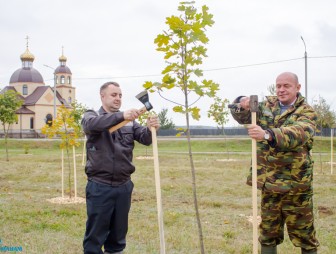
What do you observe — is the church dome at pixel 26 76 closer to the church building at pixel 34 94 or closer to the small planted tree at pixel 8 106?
the church building at pixel 34 94

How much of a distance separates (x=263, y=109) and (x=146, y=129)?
46.7 inches

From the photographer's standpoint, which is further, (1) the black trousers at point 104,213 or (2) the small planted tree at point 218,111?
(2) the small planted tree at point 218,111

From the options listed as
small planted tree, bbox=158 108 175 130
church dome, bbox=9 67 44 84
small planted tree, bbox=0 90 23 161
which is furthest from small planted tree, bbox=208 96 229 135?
church dome, bbox=9 67 44 84

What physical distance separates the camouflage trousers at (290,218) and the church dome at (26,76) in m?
67.7

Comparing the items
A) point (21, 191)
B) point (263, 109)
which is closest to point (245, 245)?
point (263, 109)

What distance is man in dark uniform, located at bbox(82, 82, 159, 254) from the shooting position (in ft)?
13.9

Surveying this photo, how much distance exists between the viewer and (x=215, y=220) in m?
7.52

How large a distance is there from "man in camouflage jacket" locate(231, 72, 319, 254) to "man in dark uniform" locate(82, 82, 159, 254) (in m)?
1.10

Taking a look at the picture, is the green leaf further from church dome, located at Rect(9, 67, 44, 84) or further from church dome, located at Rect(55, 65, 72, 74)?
church dome, located at Rect(55, 65, 72, 74)

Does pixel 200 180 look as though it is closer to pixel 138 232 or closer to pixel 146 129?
pixel 138 232

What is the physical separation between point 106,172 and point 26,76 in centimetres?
6769

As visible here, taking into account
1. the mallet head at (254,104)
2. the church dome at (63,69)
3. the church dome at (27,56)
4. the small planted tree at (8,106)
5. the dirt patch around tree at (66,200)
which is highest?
the church dome at (27,56)

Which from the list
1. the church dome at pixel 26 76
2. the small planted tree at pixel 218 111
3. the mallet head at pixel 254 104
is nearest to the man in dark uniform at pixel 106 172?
the mallet head at pixel 254 104

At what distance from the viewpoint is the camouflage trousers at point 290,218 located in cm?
424
